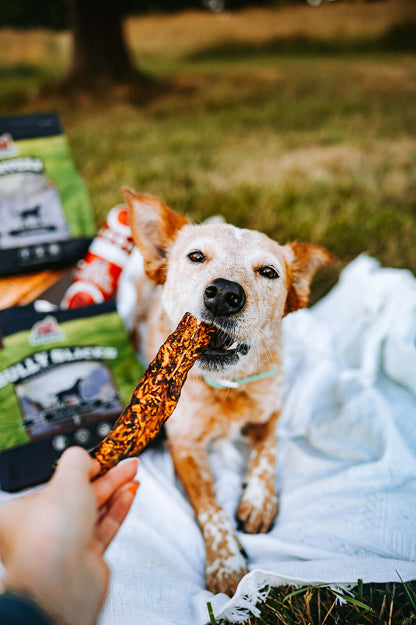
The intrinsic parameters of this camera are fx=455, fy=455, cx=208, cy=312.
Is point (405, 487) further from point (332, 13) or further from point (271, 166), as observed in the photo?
point (332, 13)

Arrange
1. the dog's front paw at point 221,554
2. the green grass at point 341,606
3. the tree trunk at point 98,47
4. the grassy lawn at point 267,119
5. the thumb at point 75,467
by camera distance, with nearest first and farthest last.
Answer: the thumb at point 75,467, the green grass at point 341,606, the dog's front paw at point 221,554, the grassy lawn at point 267,119, the tree trunk at point 98,47

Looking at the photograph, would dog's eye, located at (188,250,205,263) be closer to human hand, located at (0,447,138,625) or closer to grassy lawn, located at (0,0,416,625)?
human hand, located at (0,447,138,625)

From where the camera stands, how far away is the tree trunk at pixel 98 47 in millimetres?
6090

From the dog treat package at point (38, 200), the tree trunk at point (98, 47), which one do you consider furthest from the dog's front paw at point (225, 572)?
the tree trunk at point (98, 47)

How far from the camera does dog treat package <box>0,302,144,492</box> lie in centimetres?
192

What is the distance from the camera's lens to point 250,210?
11.5 ft

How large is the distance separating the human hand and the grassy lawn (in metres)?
1.98

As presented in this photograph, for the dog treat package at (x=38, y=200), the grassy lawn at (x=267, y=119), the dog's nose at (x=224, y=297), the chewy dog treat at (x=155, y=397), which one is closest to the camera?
the chewy dog treat at (x=155, y=397)

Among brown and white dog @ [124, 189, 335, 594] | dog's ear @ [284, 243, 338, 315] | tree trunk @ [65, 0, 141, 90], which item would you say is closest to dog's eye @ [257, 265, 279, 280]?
brown and white dog @ [124, 189, 335, 594]

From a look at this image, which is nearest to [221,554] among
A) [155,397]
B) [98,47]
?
[155,397]

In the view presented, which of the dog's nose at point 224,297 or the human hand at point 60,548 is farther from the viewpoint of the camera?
the dog's nose at point 224,297

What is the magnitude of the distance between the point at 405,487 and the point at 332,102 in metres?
6.06

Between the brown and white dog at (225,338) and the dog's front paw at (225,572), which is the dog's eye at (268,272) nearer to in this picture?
the brown and white dog at (225,338)

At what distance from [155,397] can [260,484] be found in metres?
0.83
